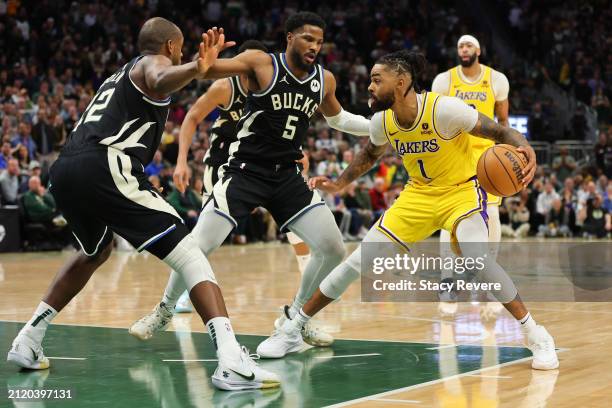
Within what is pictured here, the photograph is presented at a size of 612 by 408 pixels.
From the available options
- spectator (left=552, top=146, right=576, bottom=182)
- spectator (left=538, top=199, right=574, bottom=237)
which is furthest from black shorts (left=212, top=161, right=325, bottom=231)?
spectator (left=552, top=146, right=576, bottom=182)

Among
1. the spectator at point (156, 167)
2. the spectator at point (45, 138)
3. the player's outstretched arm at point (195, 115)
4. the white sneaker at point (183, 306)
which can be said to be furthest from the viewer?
the spectator at point (45, 138)

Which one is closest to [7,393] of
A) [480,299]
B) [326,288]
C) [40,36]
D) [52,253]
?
[326,288]

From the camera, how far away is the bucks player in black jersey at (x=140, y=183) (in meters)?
5.80

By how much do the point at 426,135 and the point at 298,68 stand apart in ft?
3.20

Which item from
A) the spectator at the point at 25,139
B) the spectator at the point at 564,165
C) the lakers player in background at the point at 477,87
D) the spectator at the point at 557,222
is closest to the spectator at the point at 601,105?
the spectator at the point at 564,165

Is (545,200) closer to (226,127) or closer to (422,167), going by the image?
(226,127)

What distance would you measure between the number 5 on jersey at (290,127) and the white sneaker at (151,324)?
147 cm

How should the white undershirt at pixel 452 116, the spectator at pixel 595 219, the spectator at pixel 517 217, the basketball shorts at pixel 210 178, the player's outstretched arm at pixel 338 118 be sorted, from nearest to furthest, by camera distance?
the white undershirt at pixel 452 116, the player's outstretched arm at pixel 338 118, the basketball shorts at pixel 210 178, the spectator at pixel 595 219, the spectator at pixel 517 217

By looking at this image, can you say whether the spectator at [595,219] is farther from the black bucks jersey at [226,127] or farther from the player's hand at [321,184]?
the player's hand at [321,184]

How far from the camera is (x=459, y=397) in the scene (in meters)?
5.55

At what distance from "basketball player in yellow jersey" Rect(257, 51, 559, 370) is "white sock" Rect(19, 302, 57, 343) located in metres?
1.39

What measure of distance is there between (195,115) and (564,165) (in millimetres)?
15570

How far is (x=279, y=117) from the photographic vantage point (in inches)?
279

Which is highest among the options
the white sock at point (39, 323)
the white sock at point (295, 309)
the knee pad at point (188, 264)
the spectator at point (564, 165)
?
the knee pad at point (188, 264)
